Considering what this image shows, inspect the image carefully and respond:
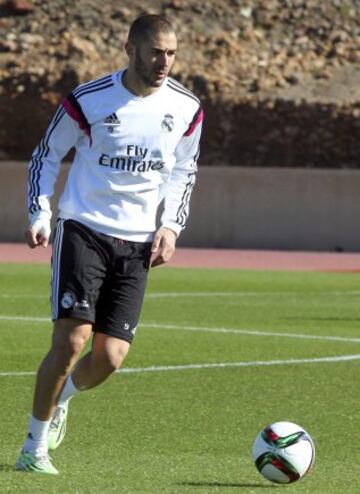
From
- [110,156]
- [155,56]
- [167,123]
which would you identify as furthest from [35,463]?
[155,56]

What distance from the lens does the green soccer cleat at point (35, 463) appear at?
763cm

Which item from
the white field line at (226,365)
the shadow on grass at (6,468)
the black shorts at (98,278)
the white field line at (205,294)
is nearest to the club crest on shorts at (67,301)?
the black shorts at (98,278)

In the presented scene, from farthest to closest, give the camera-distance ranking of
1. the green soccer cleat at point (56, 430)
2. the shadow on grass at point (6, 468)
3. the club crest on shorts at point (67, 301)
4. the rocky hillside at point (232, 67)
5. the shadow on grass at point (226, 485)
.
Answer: the rocky hillside at point (232, 67) → the green soccer cleat at point (56, 430) → the shadow on grass at point (6, 468) → the club crest on shorts at point (67, 301) → the shadow on grass at point (226, 485)

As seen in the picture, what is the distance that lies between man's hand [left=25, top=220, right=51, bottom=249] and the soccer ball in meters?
1.48

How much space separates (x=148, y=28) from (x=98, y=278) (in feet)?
4.27

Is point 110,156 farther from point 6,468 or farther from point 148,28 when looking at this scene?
point 6,468

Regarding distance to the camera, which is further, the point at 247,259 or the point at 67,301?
the point at 247,259

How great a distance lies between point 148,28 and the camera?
775cm

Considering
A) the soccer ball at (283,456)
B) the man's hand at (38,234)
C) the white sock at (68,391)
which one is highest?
the man's hand at (38,234)

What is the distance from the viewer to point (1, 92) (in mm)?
42469

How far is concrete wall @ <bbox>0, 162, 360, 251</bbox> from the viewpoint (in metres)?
36.0

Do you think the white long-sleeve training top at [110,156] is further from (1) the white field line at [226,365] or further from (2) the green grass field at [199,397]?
(1) the white field line at [226,365]

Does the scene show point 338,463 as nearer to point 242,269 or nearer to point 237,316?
point 237,316

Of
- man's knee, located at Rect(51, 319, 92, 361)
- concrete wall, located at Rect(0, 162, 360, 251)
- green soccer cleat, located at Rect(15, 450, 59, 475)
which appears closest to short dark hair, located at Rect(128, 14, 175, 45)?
man's knee, located at Rect(51, 319, 92, 361)
